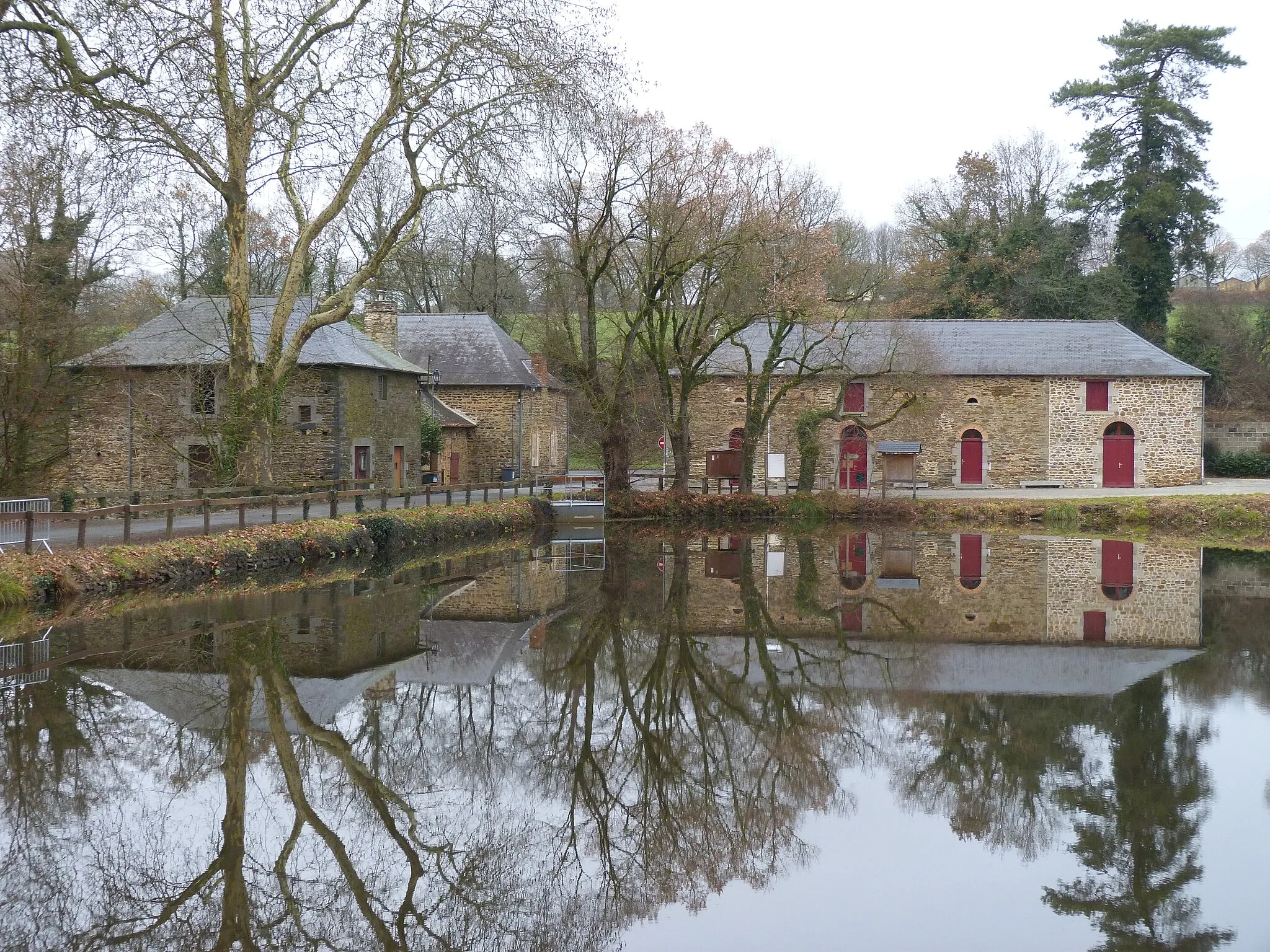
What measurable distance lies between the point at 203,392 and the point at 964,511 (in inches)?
710

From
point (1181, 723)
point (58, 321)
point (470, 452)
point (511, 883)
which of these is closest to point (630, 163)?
point (58, 321)

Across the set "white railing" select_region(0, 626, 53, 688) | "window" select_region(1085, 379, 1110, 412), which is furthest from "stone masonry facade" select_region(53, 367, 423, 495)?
"window" select_region(1085, 379, 1110, 412)

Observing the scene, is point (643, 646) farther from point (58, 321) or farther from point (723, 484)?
point (723, 484)

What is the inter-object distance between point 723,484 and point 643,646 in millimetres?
21584

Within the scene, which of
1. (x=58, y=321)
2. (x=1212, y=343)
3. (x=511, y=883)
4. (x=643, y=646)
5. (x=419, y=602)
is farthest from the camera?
(x=1212, y=343)

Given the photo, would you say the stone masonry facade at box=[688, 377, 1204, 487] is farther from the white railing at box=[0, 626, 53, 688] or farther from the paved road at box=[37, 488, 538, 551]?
the white railing at box=[0, 626, 53, 688]

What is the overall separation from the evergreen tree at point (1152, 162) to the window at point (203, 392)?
1199 inches

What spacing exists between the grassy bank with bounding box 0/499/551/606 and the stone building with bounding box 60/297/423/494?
4655 mm

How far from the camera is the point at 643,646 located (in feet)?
36.7

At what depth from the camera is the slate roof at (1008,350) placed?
3194 centimetres

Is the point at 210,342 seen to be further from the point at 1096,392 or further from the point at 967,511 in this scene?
the point at 1096,392

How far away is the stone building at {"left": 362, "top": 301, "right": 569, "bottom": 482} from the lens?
3322cm

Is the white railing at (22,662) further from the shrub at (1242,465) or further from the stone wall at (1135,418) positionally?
the shrub at (1242,465)

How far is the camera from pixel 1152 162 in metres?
39.7
